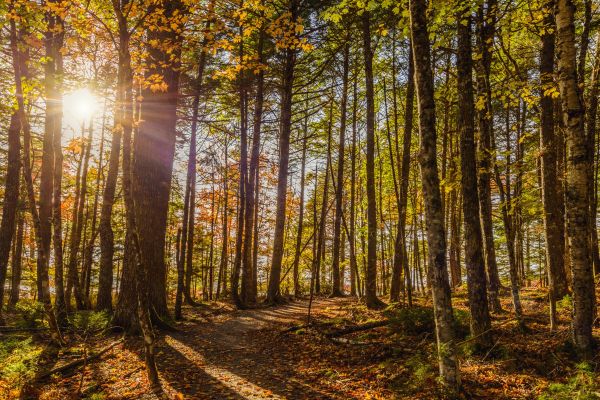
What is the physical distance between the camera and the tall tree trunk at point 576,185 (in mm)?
5258

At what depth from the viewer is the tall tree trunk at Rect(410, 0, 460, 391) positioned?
4598 mm

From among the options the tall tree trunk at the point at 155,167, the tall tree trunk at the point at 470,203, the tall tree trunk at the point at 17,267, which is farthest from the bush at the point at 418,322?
the tall tree trunk at the point at 17,267

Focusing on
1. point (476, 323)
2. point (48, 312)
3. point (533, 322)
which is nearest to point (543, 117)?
point (533, 322)

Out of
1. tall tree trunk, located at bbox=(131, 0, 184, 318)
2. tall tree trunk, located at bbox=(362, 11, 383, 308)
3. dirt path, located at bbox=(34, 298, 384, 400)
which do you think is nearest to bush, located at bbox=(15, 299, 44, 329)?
dirt path, located at bbox=(34, 298, 384, 400)

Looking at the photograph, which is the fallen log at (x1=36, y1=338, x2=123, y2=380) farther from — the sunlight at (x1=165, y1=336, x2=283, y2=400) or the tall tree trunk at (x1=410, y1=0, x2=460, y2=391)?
the tall tree trunk at (x1=410, y1=0, x2=460, y2=391)

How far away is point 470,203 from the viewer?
22.3ft

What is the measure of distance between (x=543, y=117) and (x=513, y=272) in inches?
190

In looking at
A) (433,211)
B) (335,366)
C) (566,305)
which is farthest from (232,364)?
(566,305)

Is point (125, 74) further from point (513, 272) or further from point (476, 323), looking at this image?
point (513, 272)

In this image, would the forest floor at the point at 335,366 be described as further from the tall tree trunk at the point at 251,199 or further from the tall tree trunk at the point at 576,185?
the tall tree trunk at the point at 251,199

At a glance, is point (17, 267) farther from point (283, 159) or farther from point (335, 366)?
point (335, 366)

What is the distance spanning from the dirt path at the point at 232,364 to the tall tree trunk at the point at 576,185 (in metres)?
3.96

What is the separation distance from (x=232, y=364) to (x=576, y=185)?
7.13 metres

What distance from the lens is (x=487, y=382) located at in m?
5.29
